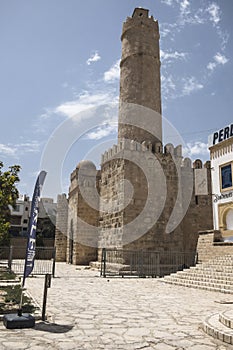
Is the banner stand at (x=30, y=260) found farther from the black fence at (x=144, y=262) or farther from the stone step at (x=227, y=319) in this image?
the black fence at (x=144, y=262)

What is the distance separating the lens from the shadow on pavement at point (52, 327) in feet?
12.7

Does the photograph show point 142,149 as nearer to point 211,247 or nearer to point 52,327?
point 211,247

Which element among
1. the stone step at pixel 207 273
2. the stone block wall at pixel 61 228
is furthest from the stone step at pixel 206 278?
the stone block wall at pixel 61 228

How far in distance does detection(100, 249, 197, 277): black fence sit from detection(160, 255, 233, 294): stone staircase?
4.59 ft

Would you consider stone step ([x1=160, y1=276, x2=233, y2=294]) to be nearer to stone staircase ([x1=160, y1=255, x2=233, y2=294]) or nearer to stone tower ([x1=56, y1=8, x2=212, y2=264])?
stone staircase ([x1=160, y1=255, x2=233, y2=294])

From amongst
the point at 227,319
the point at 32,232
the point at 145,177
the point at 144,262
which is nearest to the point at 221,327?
the point at 227,319

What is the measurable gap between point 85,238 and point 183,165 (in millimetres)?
6708

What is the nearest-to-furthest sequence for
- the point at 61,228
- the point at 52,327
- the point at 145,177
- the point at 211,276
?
the point at 52,327, the point at 211,276, the point at 145,177, the point at 61,228

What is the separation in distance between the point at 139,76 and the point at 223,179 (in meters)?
6.19

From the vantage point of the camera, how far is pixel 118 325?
4.21 metres

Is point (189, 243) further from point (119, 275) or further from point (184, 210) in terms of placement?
point (119, 275)

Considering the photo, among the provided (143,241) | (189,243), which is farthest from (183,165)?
(143,241)

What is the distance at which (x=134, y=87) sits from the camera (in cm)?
1463

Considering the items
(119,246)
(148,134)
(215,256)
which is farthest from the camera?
(148,134)
